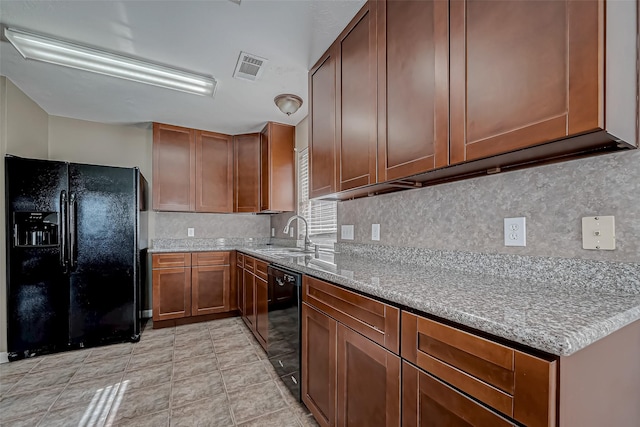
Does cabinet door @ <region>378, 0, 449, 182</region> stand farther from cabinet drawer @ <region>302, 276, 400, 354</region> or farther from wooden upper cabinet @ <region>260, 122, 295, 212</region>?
wooden upper cabinet @ <region>260, 122, 295, 212</region>

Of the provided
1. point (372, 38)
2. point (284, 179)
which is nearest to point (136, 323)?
point (284, 179)

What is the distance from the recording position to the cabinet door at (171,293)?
10.6 ft

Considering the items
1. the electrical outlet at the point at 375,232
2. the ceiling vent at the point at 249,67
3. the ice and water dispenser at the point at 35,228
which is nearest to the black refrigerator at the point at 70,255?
the ice and water dispenser at the point at 35,228

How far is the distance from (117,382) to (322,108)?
2.55 m

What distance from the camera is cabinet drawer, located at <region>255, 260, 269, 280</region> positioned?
242cm

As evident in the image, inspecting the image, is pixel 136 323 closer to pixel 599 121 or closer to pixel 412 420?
pixel 412 420

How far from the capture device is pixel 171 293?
3.30 m

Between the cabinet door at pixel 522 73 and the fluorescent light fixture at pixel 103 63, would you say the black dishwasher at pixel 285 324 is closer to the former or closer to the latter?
the cabinet door at pixel 522 73

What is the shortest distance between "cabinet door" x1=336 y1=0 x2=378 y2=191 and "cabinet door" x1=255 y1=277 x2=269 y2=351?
120cm

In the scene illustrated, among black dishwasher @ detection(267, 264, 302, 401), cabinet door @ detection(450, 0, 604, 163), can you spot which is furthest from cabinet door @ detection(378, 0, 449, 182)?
black dishwasher @ detection(267, 264, 302, 401)

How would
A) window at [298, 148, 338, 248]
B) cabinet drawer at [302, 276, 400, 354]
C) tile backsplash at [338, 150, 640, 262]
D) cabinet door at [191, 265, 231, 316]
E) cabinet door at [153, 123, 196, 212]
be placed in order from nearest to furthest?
tile backsplash at [338, 150, 640, 262]
cabinet drawer at [302, 276, 400, 354]
window at [298, 148, 338, 248]
cabinet door at [191, 265, 231, 316]
cabinet door at [153, 123, 196, 212]

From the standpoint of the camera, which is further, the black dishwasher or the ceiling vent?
the ceiling vent

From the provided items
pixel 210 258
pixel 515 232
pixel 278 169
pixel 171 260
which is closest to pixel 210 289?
Result: pixel 210 258

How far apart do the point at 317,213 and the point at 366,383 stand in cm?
215
